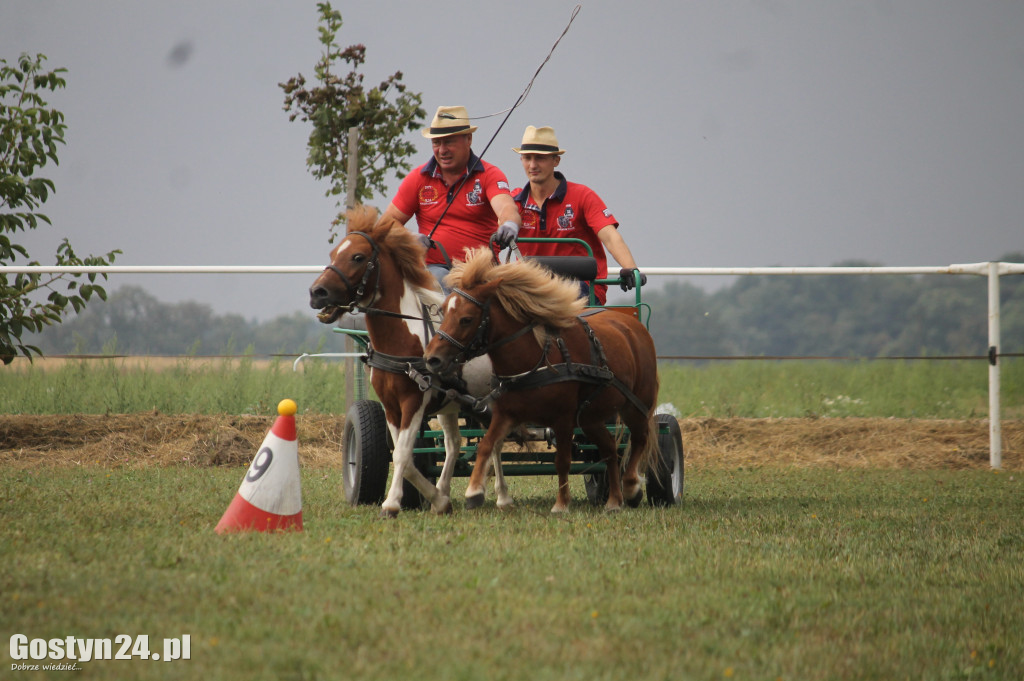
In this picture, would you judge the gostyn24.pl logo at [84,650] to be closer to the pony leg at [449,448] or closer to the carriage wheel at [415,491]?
the pony leg at [449,448]

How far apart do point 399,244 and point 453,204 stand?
0.98m

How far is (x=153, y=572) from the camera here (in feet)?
13.1

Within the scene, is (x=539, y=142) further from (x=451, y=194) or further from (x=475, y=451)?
(x=475, y=451)

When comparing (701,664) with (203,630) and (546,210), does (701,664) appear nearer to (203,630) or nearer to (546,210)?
(203,630)

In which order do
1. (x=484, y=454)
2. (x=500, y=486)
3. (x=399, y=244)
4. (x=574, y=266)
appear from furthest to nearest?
(x=574, y=266) < (x=500, y=486) < (x=399, y=244) < (x=484, y=454)

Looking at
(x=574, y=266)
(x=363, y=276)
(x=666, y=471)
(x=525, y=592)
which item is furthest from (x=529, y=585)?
(x=574, y=266)

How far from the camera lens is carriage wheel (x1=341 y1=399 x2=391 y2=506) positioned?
6336mm

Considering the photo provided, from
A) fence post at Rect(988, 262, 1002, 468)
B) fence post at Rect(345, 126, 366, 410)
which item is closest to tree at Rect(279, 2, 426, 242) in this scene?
fence post at Rect(345, 126, 366, 410)

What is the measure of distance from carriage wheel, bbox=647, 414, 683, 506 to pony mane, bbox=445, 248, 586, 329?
4.26 ft

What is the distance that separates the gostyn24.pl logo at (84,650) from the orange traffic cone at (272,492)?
2054 mm

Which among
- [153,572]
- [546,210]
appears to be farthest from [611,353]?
[153,572]

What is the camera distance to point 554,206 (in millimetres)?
7652

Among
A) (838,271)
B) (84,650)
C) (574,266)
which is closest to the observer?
(84,650)

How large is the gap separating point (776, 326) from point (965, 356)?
191cm
